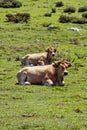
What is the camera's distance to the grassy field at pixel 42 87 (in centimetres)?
1413

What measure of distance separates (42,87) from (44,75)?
0.89 metres

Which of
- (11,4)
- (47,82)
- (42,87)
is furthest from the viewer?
(11,4)

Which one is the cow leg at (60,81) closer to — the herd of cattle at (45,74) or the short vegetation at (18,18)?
the herd of cattle at (45,74)

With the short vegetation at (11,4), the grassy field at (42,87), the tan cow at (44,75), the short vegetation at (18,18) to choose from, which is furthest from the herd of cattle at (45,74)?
the short vegetation at (11,4)

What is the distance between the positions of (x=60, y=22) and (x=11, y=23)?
14.5 feet

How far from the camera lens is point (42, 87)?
2039 cm

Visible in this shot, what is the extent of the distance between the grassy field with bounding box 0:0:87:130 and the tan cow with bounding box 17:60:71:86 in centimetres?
48

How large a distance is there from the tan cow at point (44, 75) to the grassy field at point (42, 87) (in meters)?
0.48

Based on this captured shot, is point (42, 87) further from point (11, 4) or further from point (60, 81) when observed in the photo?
point (11, 4)

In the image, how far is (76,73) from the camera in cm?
2484

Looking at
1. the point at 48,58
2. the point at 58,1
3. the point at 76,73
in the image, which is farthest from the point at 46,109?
the point at 58,1

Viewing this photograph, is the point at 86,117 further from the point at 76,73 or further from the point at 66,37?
the point at 66,37

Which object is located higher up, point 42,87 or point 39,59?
point 42,87

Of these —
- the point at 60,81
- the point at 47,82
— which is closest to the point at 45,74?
the point at 47,82
